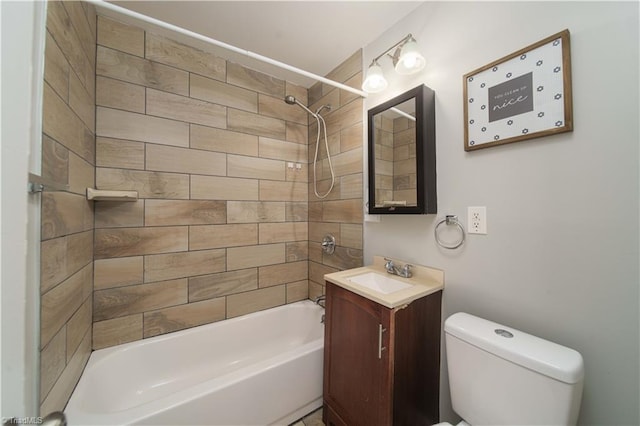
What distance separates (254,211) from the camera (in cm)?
198

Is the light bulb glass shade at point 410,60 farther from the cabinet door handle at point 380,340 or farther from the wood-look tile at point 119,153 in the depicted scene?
the wood-look tile at point 119,153

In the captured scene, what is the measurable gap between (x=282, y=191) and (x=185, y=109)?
0.96 m

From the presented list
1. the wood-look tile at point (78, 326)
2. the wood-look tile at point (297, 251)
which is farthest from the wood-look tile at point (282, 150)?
the wood-look tile at point (78, 326)

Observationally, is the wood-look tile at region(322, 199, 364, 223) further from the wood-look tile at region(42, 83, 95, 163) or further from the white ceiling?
the wood-look tile at region(42, 83, 95, 163)

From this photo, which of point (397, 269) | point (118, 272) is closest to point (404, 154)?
point (397, 269)

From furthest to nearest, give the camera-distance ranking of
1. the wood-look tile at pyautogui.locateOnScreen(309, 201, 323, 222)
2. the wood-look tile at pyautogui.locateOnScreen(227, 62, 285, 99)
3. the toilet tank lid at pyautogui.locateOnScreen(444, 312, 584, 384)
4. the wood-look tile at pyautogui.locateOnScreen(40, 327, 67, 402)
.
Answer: the wood-look tile at pyautogui.locateOnScreen(309, 201, 323, 222), the wood-look tile at pyautogui.locateOnScreen(227, 62, 285, 99), the wood-look tile at pyautogui.locateOnScreen(40, 327, 67, 402), the toilet tank lid at pyautogui.locateOnScreen(444, 312, 584, 384)

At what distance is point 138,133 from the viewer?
154cm

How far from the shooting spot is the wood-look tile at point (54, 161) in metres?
0.84

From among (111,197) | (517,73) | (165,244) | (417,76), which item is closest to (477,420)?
(517,73)

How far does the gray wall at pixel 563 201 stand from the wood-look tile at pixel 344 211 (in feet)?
2.03

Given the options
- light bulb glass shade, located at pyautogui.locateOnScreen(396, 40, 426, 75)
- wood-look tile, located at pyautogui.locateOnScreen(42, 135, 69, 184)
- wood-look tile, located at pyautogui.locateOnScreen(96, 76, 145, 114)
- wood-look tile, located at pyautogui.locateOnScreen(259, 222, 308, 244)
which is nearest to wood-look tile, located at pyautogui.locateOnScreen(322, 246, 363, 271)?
wood-look tile, located at pyautogui.locateOnScreen(259, 222, 308, 244)

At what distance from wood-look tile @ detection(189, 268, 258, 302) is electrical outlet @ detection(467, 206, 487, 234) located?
163 cm

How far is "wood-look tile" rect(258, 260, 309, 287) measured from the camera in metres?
2.03

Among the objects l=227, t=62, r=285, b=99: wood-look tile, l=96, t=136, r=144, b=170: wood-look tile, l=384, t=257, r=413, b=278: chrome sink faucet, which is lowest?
l=384, t=257, r=413, b=278: chrome sink faucet
